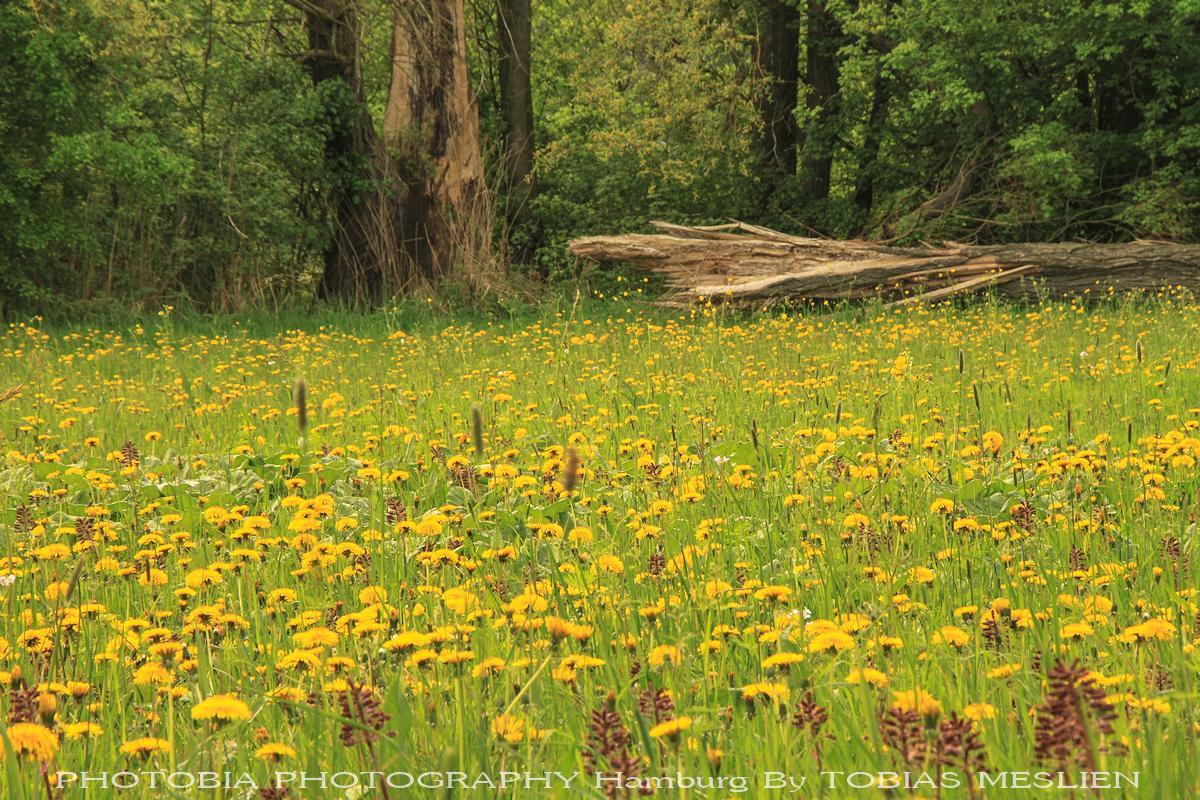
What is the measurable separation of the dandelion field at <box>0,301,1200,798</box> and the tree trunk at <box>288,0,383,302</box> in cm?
776

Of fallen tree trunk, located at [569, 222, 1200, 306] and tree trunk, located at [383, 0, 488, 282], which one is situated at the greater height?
tree trunk, located at [383, 0, 488, 282]

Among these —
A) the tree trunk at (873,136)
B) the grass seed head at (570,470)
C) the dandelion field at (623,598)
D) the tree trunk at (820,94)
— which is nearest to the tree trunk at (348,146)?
the dandelion field at (623,598)

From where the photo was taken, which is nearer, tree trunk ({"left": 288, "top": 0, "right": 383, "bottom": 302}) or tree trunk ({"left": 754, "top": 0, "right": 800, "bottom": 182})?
tree trunk ({"left": 288, "top": 0, "right": 383, "bottom": 302})

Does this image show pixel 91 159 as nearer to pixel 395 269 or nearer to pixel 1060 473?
pixel 395 269

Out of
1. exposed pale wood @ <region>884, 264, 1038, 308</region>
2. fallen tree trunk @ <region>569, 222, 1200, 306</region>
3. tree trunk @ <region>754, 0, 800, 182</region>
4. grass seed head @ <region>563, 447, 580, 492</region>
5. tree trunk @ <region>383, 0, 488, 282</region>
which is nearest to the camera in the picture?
grass seed head @ <region>563, 447, 580, 492</region>

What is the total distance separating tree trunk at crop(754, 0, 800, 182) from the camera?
53.7 ft

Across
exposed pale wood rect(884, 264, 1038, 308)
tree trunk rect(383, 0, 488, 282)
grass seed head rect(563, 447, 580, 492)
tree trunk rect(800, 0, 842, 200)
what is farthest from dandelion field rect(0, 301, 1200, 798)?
tree trunk rect(800, 0, 842, 200)

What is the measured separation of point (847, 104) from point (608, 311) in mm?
7763

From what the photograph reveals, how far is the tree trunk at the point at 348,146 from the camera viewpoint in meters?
12.3

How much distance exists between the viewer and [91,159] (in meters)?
10.2

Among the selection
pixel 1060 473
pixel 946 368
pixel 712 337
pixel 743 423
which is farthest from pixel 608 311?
pixel 1060 473

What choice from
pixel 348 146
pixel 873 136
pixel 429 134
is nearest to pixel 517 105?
pixel 429 134

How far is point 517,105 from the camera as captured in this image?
51.6ft

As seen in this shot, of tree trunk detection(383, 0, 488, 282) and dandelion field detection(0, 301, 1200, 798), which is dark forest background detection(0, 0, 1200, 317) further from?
dandelion field detection(0, 301, 1200, 798)
